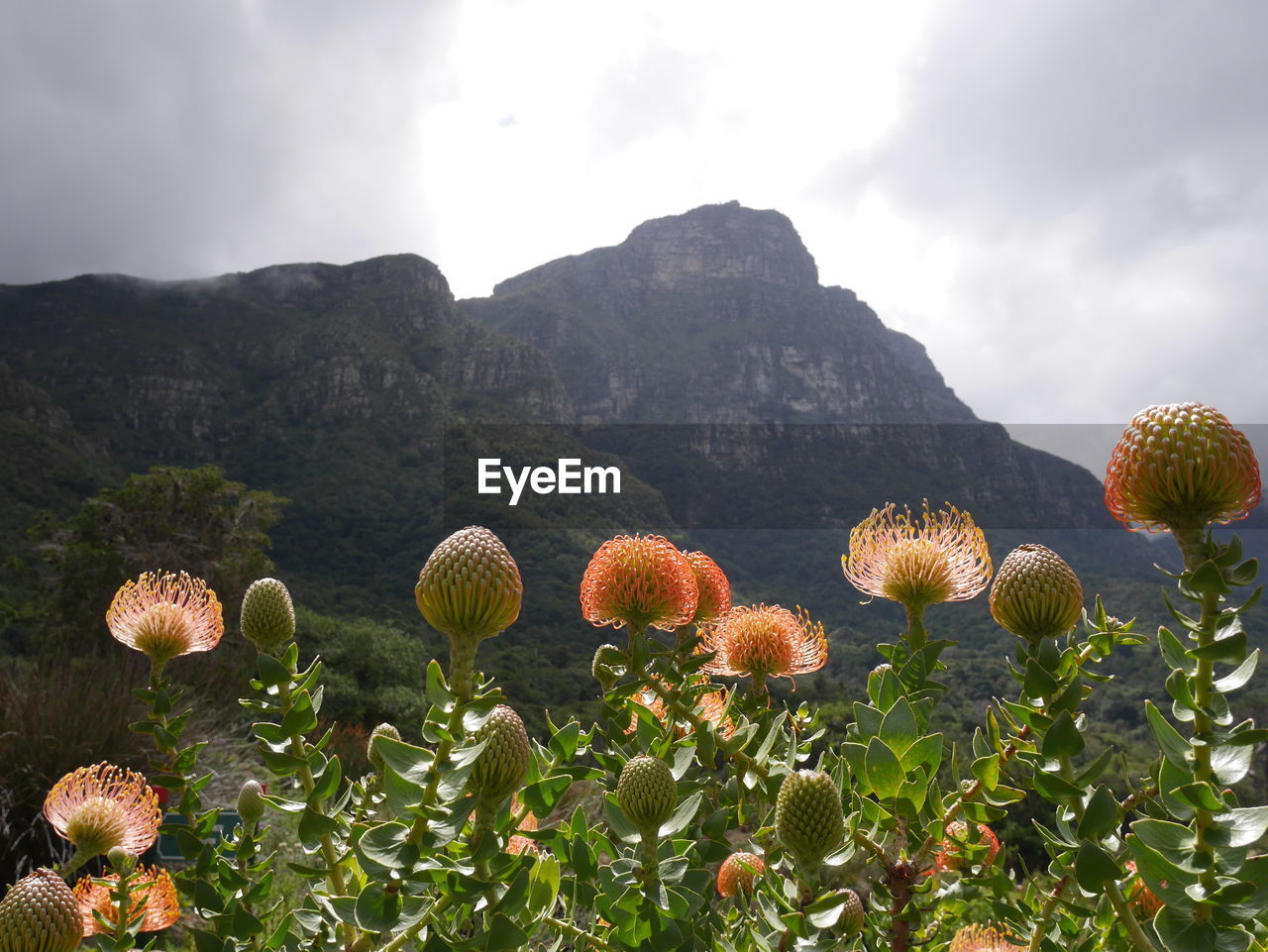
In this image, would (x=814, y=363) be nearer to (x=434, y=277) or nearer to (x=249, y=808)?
(x=434, y=277)

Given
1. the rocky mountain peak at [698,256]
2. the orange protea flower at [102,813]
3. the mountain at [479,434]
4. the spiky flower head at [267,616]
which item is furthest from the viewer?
the rocky mountain peak at [698,256]

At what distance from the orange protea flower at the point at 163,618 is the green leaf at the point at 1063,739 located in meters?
2.18

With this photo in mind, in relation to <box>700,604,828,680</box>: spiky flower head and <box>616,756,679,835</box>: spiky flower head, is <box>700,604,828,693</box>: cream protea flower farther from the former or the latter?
<box>616,756,679,835</box>: spiky flower head

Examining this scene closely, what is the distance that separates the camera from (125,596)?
2258 millimetres

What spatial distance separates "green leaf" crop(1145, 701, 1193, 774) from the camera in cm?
99

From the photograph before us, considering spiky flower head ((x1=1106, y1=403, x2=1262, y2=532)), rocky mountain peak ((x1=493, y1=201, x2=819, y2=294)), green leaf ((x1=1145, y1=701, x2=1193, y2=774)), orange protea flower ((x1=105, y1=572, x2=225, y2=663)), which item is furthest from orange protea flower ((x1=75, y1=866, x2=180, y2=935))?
rocky mountain peak ((x1=493, y1=201, x2=819, y2=294))

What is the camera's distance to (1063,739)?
1066mm

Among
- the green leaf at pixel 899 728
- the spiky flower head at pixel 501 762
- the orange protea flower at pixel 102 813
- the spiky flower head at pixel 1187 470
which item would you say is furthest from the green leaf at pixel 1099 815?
the orange protea flower at pixel 102 813

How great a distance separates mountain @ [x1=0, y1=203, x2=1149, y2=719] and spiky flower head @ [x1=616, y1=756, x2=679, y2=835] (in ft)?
61.9

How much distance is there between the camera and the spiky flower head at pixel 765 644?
7.49 ft

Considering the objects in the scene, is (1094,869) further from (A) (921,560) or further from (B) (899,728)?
(A) (921,560)

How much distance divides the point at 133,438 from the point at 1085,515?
10872cm

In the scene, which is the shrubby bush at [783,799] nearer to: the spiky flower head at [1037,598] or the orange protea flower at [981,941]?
the spiky flower head at [1037,598]

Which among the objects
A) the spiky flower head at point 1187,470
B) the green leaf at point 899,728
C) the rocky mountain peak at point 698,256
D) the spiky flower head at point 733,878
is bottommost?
the spiky flower head at point 733,878
